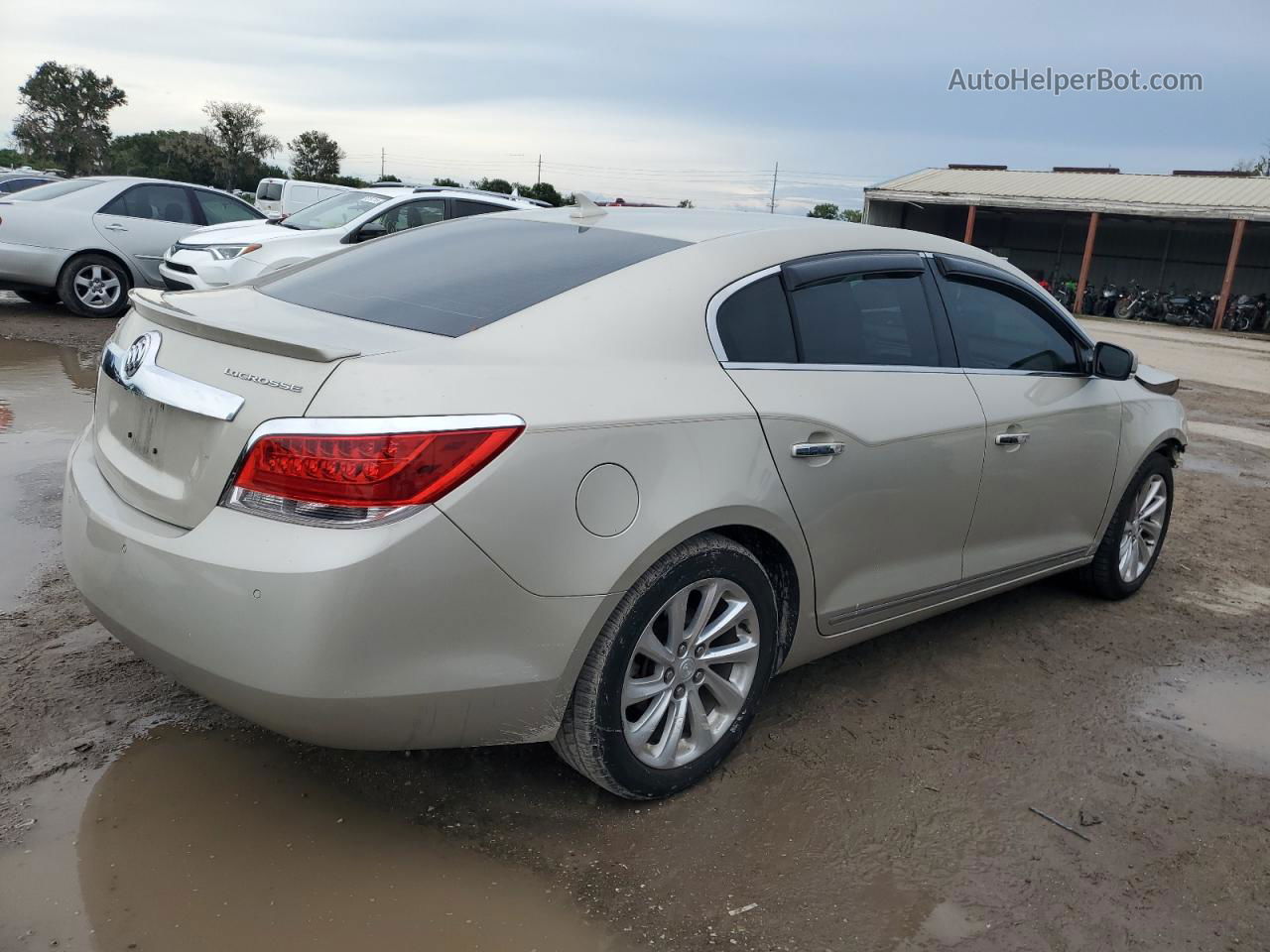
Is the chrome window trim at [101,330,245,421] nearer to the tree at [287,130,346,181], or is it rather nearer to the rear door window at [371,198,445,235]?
the rear door window at [371,198,445,235]

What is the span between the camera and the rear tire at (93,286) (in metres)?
11.0

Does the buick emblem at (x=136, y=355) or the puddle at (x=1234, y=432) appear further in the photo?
the puddle at (x=1234, y=432)

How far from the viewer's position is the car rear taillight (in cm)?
225

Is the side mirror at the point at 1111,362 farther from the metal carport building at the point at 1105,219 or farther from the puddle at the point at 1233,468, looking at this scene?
the metal carport building at the point at 1105,219

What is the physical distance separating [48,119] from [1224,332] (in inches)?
2487

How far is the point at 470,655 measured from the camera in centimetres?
240

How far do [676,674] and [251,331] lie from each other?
4.64 ft

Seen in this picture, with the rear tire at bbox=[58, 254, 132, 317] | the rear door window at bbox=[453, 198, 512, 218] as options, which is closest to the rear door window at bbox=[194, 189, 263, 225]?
the rear tire at bbox=[58, 254, 132, 317]

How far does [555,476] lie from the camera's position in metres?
2.42

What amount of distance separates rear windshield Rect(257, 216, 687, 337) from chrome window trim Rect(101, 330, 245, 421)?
1.61 ft

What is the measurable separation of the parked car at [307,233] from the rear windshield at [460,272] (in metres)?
6.28

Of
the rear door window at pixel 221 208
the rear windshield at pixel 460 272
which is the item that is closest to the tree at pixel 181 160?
the rear door window at pixel 221 208

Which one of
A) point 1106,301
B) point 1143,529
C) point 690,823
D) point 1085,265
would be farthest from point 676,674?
point 1106,301

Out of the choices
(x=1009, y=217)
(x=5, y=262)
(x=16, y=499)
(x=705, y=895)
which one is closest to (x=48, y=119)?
(x=1009, y=217)
